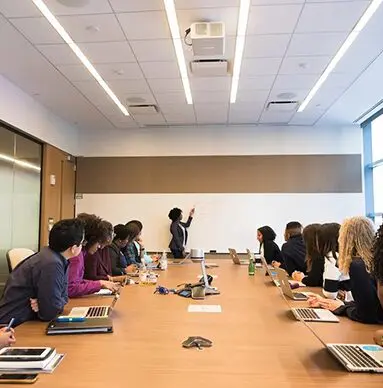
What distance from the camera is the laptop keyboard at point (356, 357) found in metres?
1.52

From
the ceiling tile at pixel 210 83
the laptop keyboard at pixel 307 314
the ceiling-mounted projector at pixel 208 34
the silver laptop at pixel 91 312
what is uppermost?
the ceiling tile at pixel 210 83

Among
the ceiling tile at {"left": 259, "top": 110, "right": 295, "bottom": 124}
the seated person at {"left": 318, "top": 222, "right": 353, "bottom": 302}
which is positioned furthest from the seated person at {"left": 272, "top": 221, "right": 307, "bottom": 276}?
the ceiling tile at {"left": 259, "top": 110, "right": 295, "bottom": 124}

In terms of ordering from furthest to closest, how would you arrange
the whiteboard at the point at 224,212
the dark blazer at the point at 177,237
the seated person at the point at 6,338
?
the whiteboard at the point at 224,212 → the dark blazer at the point at 177,237 → the seated person at the point at 6,338

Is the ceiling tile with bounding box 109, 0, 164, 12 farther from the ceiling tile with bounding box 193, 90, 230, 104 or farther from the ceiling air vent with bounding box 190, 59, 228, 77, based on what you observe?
the ceiling tile with bounding box 193, 90, 230, 104

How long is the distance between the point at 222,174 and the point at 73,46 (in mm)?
4232

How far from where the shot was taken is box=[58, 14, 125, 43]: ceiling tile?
3723 mm

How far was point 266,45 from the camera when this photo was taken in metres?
4.30

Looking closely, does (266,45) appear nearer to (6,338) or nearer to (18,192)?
(6,338)

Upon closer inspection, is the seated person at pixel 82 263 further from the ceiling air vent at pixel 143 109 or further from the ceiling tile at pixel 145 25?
the ceiling air vent at pixel 143 109

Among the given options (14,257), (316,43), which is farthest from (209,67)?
(14,257)

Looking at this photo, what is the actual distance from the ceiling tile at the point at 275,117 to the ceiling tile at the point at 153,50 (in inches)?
108

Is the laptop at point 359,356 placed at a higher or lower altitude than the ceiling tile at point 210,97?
lower

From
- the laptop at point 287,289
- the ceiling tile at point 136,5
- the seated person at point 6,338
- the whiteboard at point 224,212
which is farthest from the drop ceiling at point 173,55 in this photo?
the seated person at point 6,338

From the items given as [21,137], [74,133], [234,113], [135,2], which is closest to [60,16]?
[135,2]
